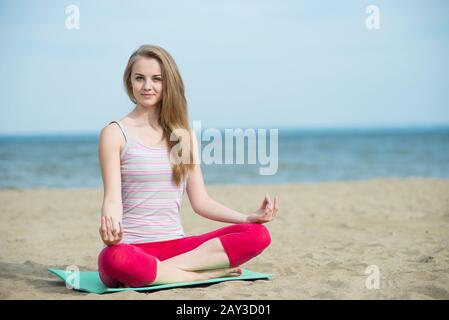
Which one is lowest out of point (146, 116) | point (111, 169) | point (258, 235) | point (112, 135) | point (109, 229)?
point (258, 235)

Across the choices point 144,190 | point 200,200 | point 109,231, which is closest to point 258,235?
point 200,200

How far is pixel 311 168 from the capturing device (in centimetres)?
1964

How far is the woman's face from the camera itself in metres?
3.68

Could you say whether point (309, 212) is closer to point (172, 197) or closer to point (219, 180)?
point (172, 197)

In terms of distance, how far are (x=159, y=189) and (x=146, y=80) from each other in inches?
28.2

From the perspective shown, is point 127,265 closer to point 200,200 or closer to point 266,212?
point 200,200

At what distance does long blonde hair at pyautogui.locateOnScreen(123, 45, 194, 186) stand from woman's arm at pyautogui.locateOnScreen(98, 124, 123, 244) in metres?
0.35

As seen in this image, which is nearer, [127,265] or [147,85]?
[127,265]

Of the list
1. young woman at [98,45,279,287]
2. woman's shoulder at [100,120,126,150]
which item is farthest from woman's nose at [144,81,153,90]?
woman's shoulder at [100,120,126,150]

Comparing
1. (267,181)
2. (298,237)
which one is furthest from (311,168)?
(298,237)

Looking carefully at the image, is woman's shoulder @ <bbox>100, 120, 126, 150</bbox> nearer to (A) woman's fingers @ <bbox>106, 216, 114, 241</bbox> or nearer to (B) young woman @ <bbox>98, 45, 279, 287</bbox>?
(B) young woman @ <bbox>98, 45, 279, 287</bbox>

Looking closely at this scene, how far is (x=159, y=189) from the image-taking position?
371 centimetres

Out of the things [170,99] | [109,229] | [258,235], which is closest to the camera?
[109,229]

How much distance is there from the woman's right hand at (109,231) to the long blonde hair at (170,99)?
0.65 meters
